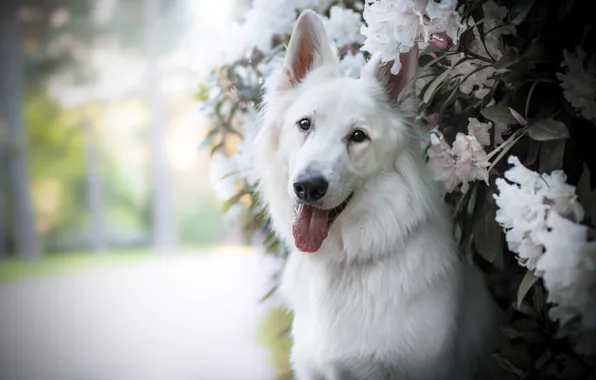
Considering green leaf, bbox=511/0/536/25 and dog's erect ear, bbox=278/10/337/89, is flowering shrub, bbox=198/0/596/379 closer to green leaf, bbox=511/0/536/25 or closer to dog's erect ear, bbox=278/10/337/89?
green leaf, bbox=511/0/536/25

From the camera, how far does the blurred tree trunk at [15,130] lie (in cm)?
498

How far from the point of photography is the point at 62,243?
5668mm

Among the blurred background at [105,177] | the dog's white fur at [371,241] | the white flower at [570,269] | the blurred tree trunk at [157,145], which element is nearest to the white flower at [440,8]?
the dog's white fur at [371,241]

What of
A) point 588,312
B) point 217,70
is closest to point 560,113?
point 588,312

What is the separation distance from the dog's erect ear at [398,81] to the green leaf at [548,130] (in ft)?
0.88

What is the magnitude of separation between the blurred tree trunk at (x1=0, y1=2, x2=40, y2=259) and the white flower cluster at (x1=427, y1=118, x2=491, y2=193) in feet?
15.6

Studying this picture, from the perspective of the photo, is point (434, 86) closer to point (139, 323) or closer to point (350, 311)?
point (350, 311)

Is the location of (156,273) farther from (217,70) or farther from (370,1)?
(370,1)

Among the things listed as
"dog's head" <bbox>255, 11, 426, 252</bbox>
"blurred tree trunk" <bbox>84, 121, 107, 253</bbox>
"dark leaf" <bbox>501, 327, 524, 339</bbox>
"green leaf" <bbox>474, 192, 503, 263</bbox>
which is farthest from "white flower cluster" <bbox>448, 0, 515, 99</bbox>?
"blurred tree trunk" <bbox>84, 121, 107, 253</bbox>

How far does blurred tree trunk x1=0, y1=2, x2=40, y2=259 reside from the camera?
4.98 metres

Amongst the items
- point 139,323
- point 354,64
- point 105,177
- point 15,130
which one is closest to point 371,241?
point 354,64

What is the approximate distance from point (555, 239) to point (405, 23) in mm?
489

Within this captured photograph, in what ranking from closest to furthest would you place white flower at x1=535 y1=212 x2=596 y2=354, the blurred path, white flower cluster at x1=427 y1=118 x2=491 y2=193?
white flower at x1=535 y1=212 x2=596 y2=354 < white flower cluster at x1=427 y1=118 x2=491 y2=193 < the blurred path

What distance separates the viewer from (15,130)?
5070 mm
